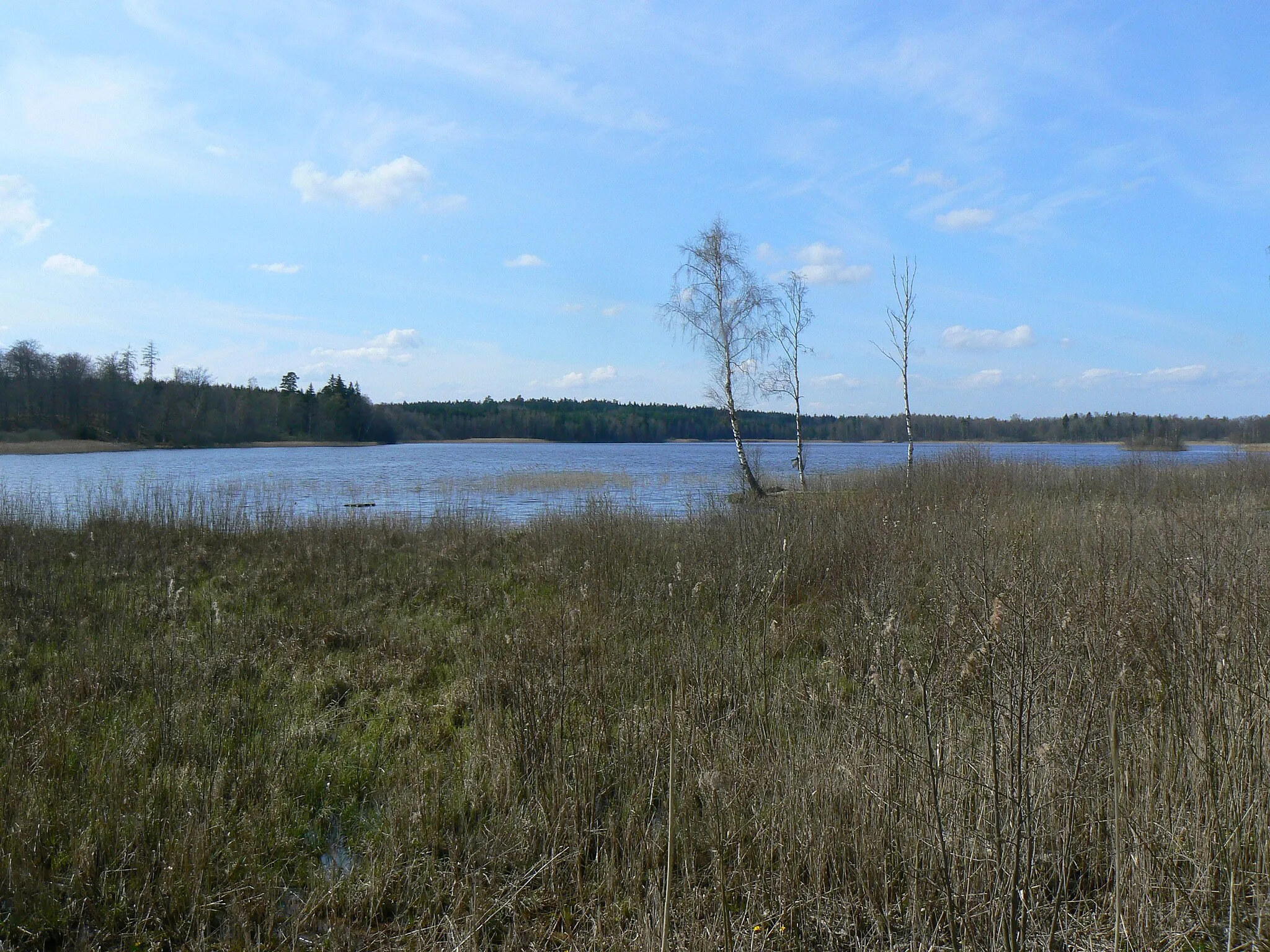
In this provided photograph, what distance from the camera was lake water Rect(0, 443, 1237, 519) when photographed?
17750 millimetres

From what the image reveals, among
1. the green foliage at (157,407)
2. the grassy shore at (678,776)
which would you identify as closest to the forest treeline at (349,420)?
the green foliage at (157,407)

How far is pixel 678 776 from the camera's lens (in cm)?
381

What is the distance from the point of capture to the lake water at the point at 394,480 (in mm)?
17750

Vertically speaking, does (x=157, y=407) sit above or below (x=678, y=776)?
above

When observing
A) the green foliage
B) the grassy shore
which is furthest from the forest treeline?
the grassy shore

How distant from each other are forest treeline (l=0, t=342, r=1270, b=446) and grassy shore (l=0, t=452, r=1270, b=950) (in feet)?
62.4

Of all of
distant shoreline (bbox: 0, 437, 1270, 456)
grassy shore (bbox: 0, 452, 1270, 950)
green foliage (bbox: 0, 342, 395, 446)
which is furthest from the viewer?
green foliage (bbox: 0, 342, 395, 446)

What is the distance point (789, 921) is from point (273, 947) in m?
2.09

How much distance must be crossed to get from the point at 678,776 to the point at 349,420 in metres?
78.5

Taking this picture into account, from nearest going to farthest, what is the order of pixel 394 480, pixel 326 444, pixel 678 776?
pixel 678 776
pixel 394 480
pixel 326 444

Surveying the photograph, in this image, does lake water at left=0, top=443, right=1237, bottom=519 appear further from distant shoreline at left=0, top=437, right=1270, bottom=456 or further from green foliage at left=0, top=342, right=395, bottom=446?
green foliage at left=0, top=342, right=395, bottom=446

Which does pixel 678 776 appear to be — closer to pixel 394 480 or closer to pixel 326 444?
pixel 394 480

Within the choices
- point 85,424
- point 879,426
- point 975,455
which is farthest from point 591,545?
point 879,426

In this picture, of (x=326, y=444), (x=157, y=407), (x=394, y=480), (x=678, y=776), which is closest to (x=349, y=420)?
(x=326, y=444)
